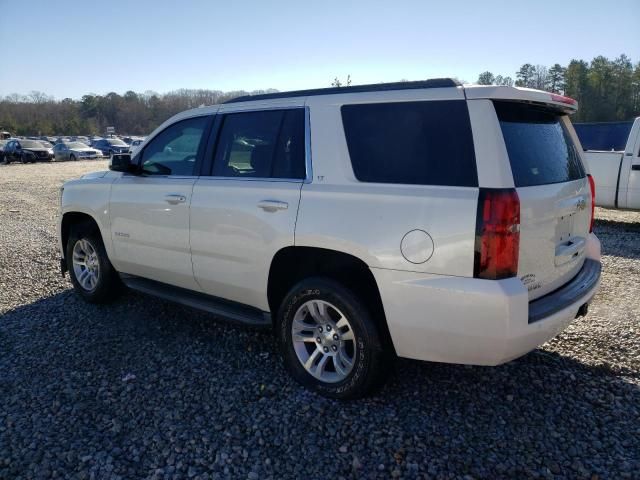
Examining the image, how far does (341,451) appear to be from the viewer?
8.89 ft

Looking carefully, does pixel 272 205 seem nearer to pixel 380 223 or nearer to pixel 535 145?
pixel 380 223

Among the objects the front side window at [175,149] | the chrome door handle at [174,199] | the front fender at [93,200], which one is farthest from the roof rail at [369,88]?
the front fender at [93,200]

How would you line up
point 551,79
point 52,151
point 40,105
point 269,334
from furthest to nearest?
point 40,105
point 551,79
point 52,151
point 269,334

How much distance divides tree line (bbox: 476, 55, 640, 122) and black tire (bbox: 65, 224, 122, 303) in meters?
50.1

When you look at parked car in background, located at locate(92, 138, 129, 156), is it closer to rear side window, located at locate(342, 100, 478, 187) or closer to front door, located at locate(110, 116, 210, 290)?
front door, located at locate(110, 116, 210, 290)

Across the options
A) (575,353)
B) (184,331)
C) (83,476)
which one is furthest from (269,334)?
(575,353)

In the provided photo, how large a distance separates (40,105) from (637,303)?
404ft

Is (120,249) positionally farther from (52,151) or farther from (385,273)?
(52,151)

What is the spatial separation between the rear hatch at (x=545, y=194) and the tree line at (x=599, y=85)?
164 ft

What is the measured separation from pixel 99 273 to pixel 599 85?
71.8 m

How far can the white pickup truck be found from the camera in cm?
896

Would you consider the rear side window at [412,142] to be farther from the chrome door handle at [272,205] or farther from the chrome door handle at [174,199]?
the chrome door handle at [174,199]

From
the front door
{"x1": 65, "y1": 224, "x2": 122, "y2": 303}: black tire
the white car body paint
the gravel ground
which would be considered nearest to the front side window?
the front door

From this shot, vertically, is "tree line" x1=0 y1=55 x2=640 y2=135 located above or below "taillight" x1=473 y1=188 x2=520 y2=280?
above
